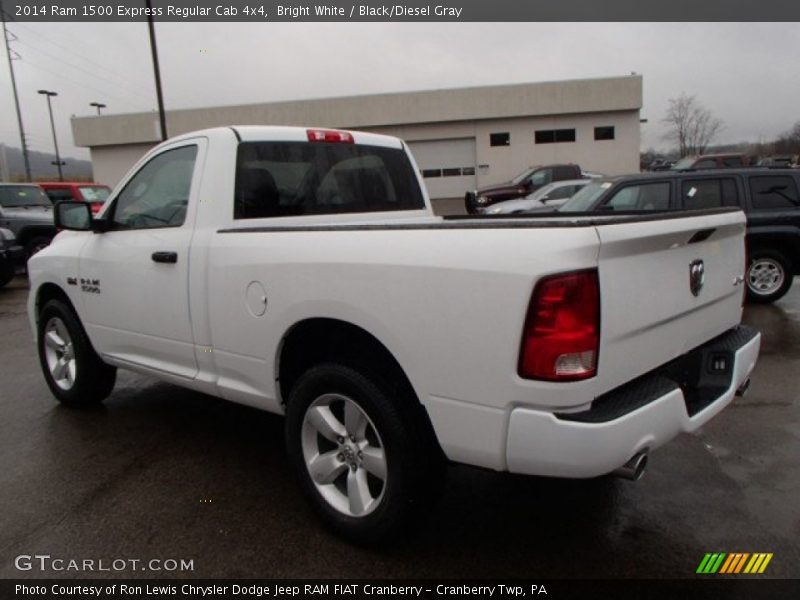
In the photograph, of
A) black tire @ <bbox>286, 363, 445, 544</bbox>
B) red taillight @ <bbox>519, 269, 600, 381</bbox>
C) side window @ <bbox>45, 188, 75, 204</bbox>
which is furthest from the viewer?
side window @ <bbox>45, 188, 75, 204</bbox>

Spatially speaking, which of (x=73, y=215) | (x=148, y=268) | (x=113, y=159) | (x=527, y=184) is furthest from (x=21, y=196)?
(x=113, y=159)

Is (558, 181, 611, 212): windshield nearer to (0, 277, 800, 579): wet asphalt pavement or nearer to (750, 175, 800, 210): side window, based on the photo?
(750, 175, 800, 210): side window

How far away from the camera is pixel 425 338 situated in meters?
2.28

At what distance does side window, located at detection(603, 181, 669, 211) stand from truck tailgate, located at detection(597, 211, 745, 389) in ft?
16.4

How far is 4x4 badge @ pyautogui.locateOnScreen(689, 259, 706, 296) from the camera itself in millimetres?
2578

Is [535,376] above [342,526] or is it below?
above

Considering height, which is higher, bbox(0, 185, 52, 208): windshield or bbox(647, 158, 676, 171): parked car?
bbox(0, 185, 52, 208): windshield

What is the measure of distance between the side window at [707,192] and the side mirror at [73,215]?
660 centimetres

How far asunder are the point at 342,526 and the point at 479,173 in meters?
31.9

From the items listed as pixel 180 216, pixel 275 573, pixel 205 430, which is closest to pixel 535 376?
pixel 275 573

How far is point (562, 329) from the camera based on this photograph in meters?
2.04


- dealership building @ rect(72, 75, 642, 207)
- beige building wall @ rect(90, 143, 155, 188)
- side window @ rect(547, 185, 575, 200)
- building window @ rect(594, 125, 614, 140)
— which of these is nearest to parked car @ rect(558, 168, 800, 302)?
side window @ rect(547, 185, 575, 200)

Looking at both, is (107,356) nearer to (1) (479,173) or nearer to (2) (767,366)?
(2) (767,366)

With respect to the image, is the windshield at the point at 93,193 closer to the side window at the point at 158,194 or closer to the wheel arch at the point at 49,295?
the wheel arch at the point at 49,295
